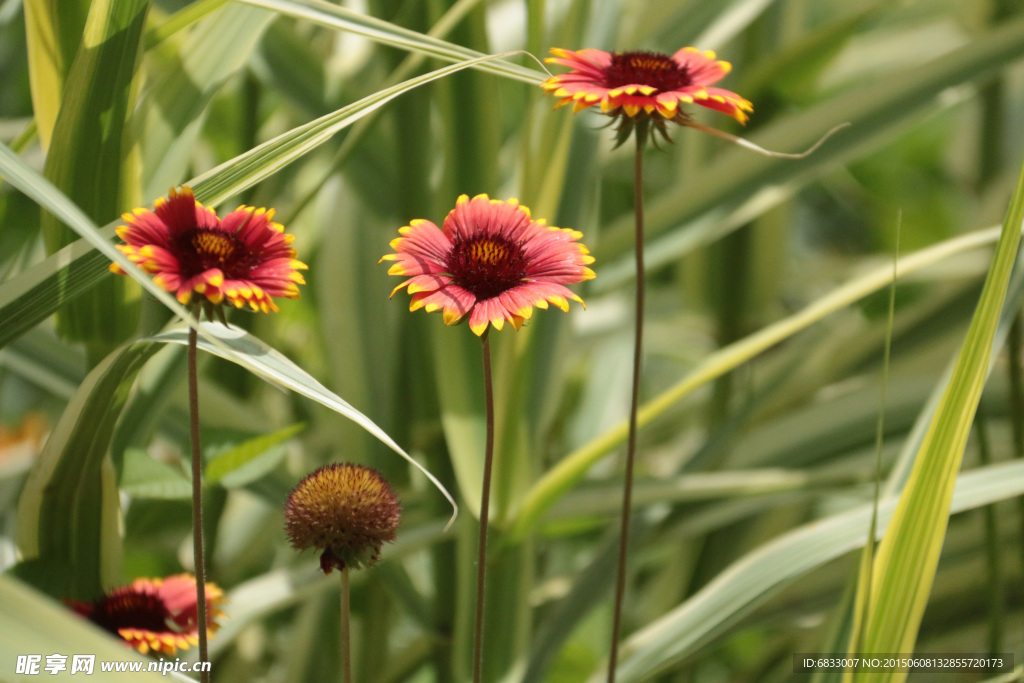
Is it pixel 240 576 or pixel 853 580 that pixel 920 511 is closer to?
pixel 853 580

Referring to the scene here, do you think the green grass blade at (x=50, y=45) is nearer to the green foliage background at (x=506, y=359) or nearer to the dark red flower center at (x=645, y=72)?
the green foliage background at (x=506, y=359)

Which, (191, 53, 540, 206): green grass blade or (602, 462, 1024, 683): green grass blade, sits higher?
(191, 53, 540, 206): green grass blade

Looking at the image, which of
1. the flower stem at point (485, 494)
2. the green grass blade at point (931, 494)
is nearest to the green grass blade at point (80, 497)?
the flower stem at point (485, 494)

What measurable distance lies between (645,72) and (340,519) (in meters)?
0.15

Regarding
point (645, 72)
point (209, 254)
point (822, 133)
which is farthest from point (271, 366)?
point (822, 133)

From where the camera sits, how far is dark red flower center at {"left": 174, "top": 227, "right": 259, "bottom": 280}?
18cm

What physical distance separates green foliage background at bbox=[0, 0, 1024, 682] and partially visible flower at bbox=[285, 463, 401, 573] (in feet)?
0.07

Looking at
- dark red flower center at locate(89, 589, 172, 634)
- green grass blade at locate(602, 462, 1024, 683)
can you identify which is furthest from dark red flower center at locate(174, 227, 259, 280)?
green grass blade at locate(602, 462, 1024, 683)

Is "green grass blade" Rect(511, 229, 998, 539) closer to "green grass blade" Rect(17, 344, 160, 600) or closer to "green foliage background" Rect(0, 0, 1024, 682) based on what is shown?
"green foliage background" Rect(0, 0, 1024, 682)

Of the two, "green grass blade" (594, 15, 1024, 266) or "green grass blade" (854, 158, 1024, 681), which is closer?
"green grass blade" (854, 158, 1024, 681)

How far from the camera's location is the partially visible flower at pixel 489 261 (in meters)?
0.18

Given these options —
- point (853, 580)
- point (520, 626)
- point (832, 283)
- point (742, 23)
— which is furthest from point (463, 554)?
point (832, 283)

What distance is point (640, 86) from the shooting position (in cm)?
21

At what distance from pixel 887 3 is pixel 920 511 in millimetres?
332
